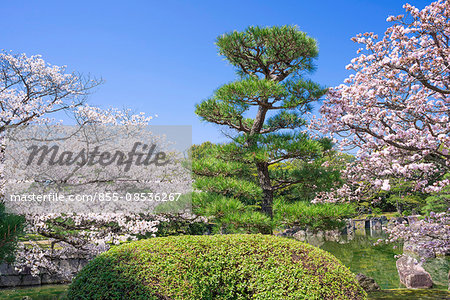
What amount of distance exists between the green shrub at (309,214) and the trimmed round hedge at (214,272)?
7.15 feet

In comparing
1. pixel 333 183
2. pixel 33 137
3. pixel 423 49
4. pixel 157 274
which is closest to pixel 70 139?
pixel 33 137

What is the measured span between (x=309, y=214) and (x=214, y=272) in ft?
10.2

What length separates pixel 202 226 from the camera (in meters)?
12.4

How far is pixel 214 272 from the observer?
452cm

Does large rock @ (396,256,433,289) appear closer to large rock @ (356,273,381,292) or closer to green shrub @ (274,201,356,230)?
large rock @ (356,273,381,292)

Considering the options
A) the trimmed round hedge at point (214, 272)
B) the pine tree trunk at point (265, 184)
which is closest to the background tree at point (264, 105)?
the pine tree trunk at point (265, 184)

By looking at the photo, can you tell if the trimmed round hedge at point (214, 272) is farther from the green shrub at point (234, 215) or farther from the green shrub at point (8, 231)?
the green shrub at point (234, 215)

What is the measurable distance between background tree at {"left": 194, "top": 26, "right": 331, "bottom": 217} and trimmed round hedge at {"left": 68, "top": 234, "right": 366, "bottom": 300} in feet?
9.34

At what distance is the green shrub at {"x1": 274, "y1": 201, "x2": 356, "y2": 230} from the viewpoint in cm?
Answer: 695

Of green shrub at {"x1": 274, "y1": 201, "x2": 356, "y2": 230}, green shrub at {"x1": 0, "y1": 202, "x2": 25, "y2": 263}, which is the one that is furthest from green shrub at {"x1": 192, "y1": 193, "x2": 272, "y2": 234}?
green shrub at {"x1": 0, "y1": 202, "x2": 25, "y2": 263}

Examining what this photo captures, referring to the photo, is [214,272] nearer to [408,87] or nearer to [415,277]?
[408,87]

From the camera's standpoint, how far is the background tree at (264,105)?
7633 mm

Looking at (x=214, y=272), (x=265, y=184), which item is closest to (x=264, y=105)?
(x=265, y=184)

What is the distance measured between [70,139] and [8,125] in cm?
146
